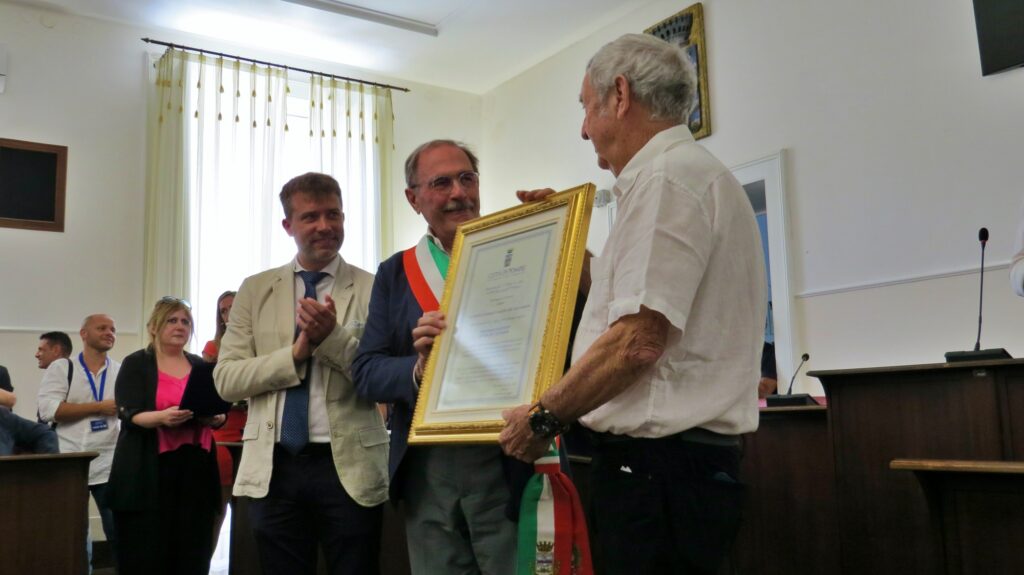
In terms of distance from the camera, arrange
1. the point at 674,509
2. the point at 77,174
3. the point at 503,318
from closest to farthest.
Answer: the point at 674,509 → the point at 503,318 → the point at 77,174

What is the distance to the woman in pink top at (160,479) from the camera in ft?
10.3

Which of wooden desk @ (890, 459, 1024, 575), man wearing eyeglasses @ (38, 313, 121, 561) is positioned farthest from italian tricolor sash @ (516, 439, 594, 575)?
man wearing eyeglasses @ (38, 313, 121, 561)

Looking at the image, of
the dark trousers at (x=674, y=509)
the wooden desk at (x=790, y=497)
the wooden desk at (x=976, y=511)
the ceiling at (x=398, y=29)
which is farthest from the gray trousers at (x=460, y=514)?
the ceiling at (x=398, y=29)

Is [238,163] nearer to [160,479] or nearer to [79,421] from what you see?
[79,421]

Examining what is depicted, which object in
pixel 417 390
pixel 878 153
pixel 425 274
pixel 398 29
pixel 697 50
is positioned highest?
pixel 398 29

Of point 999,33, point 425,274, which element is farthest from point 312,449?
point 999,33

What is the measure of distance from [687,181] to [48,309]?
246 inches

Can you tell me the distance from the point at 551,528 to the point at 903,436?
1981 millimetres

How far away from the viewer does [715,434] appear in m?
1.39

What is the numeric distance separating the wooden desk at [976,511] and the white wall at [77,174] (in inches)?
237

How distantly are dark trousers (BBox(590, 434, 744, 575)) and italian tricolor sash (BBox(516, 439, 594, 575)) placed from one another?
0.45ft

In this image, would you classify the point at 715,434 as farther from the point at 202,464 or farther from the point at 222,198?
the point at 222,198

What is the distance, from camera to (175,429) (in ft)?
10.9

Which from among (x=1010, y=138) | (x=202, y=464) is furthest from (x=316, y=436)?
(x=1010, y=138)
